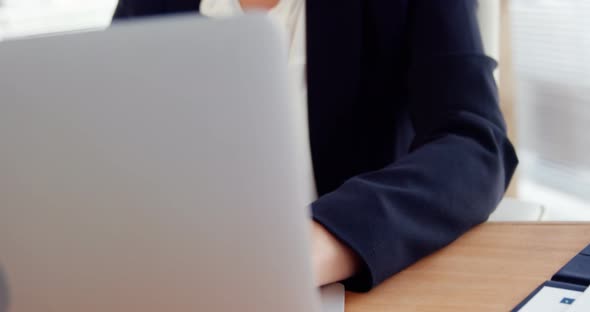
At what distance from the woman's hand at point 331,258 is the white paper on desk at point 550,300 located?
149mm

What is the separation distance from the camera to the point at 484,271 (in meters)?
0.66

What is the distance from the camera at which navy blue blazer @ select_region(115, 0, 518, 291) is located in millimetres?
663

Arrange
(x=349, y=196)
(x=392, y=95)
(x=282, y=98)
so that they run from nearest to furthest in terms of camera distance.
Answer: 1. (x=282, y=98)
2. (x=349, y=196)
3. (x=392, y=95)

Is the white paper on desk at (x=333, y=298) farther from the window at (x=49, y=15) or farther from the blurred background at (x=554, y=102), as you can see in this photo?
the window at (x=49, y=15)

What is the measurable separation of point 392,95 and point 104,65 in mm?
711

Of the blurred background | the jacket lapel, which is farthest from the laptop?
the blurred background

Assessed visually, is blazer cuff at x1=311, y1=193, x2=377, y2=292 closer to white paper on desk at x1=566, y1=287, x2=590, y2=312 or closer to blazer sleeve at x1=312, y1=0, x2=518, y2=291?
blazer sleeve at x1=312, y1=0, x2=518, y2=291

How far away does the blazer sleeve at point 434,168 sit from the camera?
65 centimetres

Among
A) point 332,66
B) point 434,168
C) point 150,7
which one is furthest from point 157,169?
point 150,7

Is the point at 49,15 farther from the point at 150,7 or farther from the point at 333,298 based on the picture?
the point at 333,298

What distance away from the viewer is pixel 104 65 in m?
0.34

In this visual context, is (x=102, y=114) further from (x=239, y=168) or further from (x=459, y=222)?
(x=459, y=222)

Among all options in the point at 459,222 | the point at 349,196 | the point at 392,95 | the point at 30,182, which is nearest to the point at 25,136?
the point at 30,182

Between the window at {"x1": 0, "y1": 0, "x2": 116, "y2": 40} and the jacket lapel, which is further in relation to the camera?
the window at {"x1": 0, "y1": 0, "x2": 116, "y2": 40}
